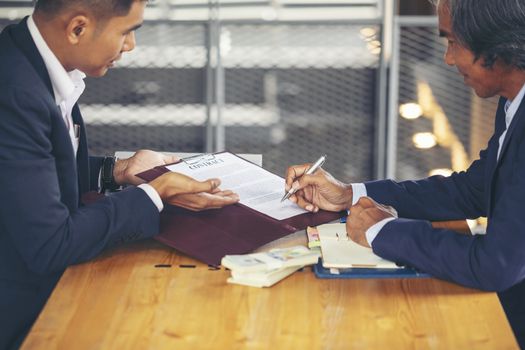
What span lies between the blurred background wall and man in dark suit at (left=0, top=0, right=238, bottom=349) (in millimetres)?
2343

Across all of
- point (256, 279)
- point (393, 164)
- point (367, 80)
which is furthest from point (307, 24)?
point (256, 279)

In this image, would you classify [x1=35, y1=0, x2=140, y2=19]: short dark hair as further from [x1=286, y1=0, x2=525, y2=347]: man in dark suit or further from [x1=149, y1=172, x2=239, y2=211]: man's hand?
[x1=286, y1=0, x2=525, y2=347]: man in dark suit

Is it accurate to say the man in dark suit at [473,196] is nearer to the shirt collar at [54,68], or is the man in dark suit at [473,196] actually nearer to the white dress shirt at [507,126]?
the white dress shirt at [507,126]

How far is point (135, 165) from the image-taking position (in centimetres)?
238

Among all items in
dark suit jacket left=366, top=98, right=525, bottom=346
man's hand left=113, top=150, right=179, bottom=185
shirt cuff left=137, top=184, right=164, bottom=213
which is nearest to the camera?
dark suit jacket left=366, top=98, right=525, bottom=346

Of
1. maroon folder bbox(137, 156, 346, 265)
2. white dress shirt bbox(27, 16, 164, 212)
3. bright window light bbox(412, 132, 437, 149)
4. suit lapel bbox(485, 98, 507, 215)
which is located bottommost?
bright window light bbox(412, 132, 437, 149)

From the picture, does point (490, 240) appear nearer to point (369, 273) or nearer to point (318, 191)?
point (369, 273)

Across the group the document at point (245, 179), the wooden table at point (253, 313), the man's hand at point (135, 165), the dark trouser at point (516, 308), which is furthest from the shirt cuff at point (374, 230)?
the man's hand at point (135, 165)

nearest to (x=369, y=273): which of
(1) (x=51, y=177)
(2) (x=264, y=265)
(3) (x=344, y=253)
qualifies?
(3) (x=344, y=253)

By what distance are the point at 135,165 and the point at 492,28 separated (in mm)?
960

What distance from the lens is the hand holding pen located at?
7.22 ft

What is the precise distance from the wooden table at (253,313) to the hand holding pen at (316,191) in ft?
1.22

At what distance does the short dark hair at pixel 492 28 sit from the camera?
6.12 feet

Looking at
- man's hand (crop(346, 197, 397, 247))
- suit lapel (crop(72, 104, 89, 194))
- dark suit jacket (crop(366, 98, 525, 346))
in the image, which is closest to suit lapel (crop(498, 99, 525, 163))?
dark suit jacket (crop(366, 98, 525, 346))
